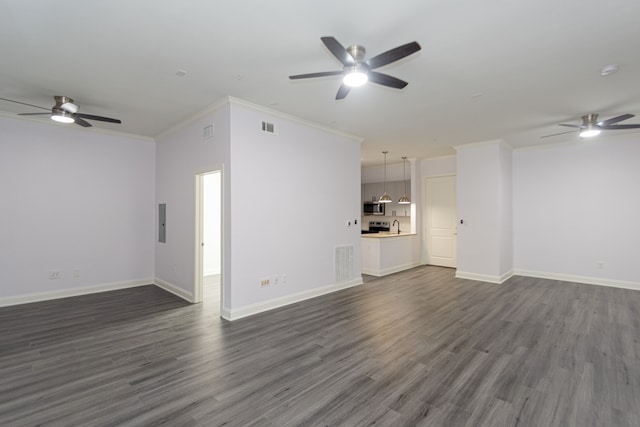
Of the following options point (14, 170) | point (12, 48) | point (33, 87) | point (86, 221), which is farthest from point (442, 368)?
point (14, 170)

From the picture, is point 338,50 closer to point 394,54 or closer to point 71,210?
point 394,54

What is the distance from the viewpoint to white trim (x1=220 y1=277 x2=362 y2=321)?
416 centimetres

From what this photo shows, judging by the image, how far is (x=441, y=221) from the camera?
8195 mm

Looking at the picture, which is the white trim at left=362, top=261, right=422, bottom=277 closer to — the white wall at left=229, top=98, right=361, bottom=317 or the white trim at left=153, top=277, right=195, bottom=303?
the white wall at left=229, top=98, right=361, bottom=317

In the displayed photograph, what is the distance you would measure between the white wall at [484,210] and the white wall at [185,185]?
5260 mm

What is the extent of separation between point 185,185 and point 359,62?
3774 mm

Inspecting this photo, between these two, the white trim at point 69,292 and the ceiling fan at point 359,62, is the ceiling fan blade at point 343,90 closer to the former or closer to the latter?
the ceiling fan at point 359,62

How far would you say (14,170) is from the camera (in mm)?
4852

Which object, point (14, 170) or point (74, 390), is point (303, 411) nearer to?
point (74, 390)

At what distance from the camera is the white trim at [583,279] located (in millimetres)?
5874

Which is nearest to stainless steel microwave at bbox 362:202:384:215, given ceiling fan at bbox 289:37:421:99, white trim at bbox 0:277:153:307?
white trim at bbox 0:277:153:307

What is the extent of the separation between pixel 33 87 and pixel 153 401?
13.0 feet

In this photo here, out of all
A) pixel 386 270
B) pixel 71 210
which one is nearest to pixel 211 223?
pixel 71 210

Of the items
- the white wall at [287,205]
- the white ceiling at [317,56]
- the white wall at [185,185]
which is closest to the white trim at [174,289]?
the white wall at [185,185]
